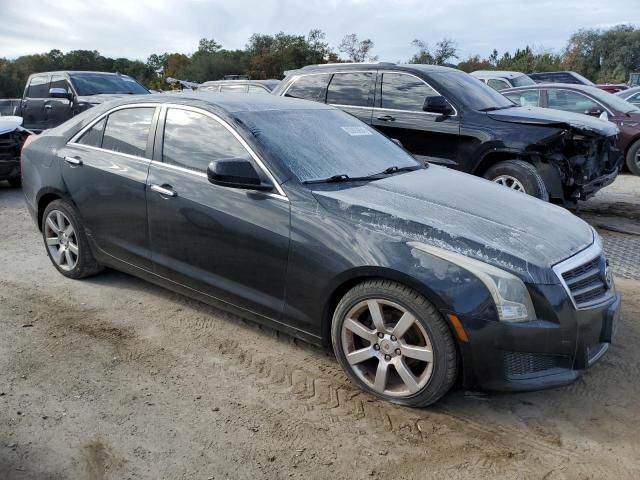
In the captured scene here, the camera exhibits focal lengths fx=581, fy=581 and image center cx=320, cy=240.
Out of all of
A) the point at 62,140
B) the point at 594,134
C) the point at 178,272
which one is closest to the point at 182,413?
the point at 178,272

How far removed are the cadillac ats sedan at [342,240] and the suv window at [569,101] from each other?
6.90m

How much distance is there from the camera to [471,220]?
10.8 ft

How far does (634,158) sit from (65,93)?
1050cm

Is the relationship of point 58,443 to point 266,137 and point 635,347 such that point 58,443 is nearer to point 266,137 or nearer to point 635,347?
point 266,137

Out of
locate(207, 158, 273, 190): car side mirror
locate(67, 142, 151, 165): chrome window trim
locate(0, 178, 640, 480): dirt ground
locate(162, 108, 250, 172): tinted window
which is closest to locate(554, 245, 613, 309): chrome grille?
locate(0, 178, 640, 480): dirt ground

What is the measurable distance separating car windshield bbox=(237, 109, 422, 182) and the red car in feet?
20.5

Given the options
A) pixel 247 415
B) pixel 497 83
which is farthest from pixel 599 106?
pixel 247 415

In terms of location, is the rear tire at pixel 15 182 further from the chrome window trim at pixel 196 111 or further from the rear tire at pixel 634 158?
the rear tire at pixel 634 158

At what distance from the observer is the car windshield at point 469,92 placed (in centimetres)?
702

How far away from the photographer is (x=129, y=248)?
4379 millimetres

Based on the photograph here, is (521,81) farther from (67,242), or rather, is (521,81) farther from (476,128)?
(67,242)

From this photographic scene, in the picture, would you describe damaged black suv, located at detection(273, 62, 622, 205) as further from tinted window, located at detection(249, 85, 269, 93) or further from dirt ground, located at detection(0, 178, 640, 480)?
tinted window, located at detection(249, 85, 269, 93)

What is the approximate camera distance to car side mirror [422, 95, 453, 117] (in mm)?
6871

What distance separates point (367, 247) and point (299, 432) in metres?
1.03
